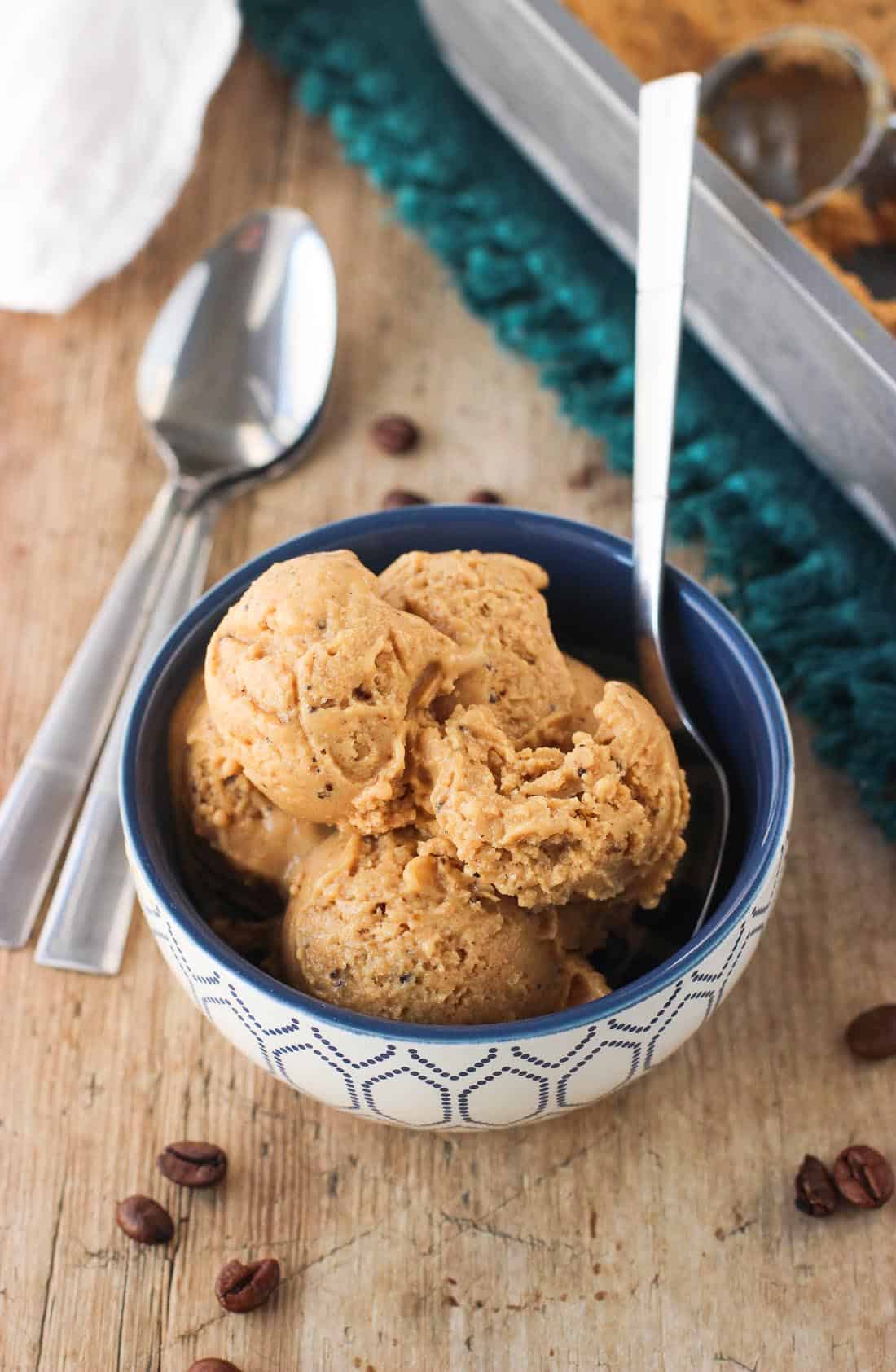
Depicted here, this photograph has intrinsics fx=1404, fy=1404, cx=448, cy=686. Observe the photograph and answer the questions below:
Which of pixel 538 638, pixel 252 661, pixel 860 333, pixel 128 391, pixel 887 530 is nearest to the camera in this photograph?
pixel 252 661

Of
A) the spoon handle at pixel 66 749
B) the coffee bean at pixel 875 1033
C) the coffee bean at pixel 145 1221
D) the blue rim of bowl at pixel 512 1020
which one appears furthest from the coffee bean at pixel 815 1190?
the spoon handle at pixel 66 749

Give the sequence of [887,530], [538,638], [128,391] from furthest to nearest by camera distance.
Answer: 1. [128,391]
2. [887,530]
3. [538,638]

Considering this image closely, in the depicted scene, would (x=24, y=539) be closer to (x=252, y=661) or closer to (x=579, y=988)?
(x=252, y=661)

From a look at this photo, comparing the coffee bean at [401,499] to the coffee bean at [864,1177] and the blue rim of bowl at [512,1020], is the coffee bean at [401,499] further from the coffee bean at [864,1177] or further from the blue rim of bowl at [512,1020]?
the coffee bean at [864,1177]

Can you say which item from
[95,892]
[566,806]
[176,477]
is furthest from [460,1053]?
[176,477]

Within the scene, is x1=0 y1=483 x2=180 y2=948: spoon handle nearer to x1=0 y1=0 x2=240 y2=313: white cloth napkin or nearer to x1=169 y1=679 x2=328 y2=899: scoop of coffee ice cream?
x1=169 y1=679 x2=328 y2=899: scoop of coffee ice cream

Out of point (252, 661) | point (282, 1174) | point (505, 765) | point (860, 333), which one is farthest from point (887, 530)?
point (282, 1174)

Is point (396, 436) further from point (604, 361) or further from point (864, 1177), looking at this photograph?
point (864, 1177)
